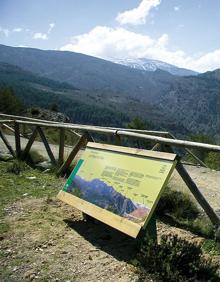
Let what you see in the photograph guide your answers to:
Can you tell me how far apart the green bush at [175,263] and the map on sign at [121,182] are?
48 centimetres

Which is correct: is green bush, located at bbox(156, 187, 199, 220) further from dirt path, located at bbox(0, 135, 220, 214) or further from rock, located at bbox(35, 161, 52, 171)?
rock, located at bbox(35, 161, 52, 171)

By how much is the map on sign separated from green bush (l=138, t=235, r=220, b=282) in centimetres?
48

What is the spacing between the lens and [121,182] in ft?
22.2

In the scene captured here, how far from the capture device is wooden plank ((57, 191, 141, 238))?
232 inches

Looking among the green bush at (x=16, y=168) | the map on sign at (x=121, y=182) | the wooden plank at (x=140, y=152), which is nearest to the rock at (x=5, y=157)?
the green bush at (x=16, y=168)

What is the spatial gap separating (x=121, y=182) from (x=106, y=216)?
658 millimetres

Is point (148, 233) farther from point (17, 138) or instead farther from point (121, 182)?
point (17, 138)

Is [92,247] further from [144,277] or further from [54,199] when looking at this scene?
[54,199]

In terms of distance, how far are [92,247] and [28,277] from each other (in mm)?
1382

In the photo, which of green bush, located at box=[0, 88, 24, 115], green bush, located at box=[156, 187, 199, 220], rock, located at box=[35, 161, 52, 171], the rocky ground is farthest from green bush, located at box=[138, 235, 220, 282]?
green bush, located at box=[0, 88, 24, 115]

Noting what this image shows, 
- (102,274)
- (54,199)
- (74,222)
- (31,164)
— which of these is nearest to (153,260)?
(102,274)

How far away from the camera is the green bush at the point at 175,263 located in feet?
17.5

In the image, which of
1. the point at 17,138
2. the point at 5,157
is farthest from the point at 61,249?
the point at 5,157

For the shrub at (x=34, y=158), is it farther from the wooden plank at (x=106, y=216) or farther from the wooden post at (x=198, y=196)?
the wooden post at (x=198, y=196)
